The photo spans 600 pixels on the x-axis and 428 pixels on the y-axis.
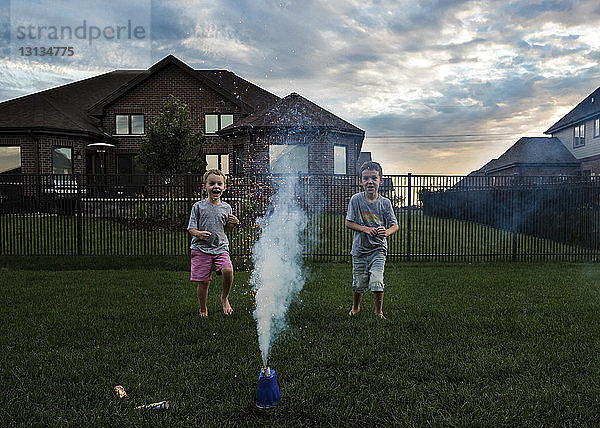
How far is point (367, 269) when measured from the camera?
5.90 metres

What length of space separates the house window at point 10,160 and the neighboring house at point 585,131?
30271mm

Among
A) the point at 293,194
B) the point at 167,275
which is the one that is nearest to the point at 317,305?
the point at 167,275

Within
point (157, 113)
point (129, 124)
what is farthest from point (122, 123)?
point (157, 113)

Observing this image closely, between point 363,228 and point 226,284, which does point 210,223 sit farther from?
point 363,228

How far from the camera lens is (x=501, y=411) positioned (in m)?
3.25

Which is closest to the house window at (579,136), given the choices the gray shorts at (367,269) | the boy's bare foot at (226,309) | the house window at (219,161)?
the house window at (219,161)

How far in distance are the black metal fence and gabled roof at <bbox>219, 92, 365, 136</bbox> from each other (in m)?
11.2

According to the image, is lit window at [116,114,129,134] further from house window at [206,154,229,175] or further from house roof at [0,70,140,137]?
house window at [206,154,229,175]

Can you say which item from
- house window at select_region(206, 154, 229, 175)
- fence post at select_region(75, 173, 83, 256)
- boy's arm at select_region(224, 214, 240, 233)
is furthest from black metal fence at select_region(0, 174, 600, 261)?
house window at select_region(206, 154, 229, 175)

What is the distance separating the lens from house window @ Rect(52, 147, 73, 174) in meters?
24.0

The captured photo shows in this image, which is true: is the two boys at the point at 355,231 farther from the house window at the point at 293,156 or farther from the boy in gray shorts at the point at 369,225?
the house window at the point at 293,156

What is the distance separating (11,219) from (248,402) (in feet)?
33.8

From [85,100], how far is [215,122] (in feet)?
28.2

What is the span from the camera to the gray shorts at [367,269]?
5.75 metres
